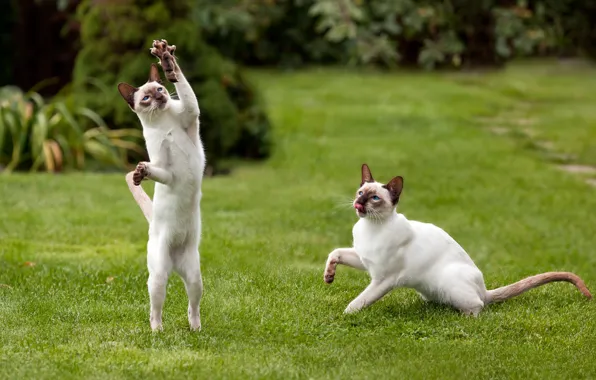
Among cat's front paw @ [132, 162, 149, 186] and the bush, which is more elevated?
cat's front paw @ [132, 162, 149, 186]

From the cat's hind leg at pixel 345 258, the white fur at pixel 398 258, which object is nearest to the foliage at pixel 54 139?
the cat's hind leg at pixel 345 258

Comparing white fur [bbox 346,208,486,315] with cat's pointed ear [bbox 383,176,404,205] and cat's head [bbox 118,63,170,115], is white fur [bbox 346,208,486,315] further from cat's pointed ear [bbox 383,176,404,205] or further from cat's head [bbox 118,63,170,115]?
cat's head [bbox 118,63,170,115]

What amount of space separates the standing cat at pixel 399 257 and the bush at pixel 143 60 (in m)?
6.19

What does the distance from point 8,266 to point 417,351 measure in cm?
318

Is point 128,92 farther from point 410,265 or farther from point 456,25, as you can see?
point 456,25

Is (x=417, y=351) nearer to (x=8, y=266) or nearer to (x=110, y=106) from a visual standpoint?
(x=8, y=266)

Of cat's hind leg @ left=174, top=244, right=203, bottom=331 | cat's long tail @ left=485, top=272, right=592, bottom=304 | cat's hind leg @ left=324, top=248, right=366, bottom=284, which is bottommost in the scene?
cat's long tail @ left=485, top=272, right=592, bottom=304

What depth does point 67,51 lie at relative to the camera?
17.7m

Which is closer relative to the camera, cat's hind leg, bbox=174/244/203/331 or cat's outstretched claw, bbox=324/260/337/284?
cat's hind leg, bbox=174/244/203/331

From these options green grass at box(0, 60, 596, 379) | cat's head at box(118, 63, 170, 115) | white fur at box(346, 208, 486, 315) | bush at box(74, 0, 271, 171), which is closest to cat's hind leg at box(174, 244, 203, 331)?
green grass at box(0, 60, 596, 379)

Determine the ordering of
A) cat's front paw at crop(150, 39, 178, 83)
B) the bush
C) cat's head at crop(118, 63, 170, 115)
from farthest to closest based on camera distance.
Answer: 1. the bush
2. cat's head at crop(118, 63, 170, 115)
3. cat's front paw at crop(150, 39, 178, 83)

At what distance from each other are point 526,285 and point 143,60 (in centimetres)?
665

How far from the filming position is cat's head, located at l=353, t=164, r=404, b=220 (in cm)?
585

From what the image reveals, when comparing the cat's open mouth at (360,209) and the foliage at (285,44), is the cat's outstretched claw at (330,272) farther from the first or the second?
the foliage at (285,44)
